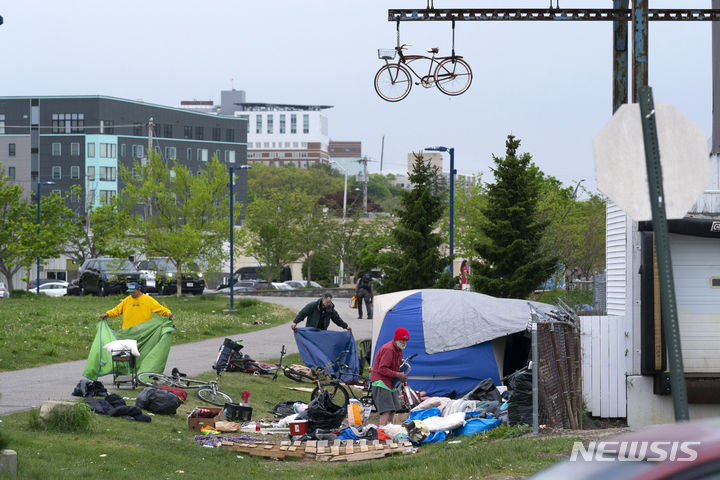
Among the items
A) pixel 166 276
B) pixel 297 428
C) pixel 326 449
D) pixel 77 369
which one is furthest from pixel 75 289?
pixel 326 449

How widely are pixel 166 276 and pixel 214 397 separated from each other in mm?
31661

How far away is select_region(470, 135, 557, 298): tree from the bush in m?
21.3

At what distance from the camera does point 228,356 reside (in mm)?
20797

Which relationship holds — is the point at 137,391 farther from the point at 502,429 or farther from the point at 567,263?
the point at 567,263

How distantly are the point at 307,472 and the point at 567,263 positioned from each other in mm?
40475

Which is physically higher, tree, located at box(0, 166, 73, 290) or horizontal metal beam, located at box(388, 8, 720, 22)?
horizontal metal beam, located at box(388, 8, 720, 22)

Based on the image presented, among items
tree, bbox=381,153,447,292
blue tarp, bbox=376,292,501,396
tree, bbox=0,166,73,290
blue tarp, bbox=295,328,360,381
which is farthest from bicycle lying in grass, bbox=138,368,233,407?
tree, bbox=0,166,73,290

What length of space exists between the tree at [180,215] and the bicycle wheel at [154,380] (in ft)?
88.9

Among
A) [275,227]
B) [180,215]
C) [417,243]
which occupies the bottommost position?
[417,243]

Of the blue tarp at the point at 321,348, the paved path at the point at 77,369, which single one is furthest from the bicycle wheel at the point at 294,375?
the paved path at the point at 77,369

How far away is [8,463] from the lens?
9195 millimetres

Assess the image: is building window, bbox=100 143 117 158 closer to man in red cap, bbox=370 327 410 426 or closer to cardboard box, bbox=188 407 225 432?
cardboard box, bbox=188 407 225 432

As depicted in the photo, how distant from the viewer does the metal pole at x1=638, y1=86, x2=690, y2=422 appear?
4.56 meters

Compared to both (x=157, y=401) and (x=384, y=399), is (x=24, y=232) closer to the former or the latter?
(x=157, y=401)
